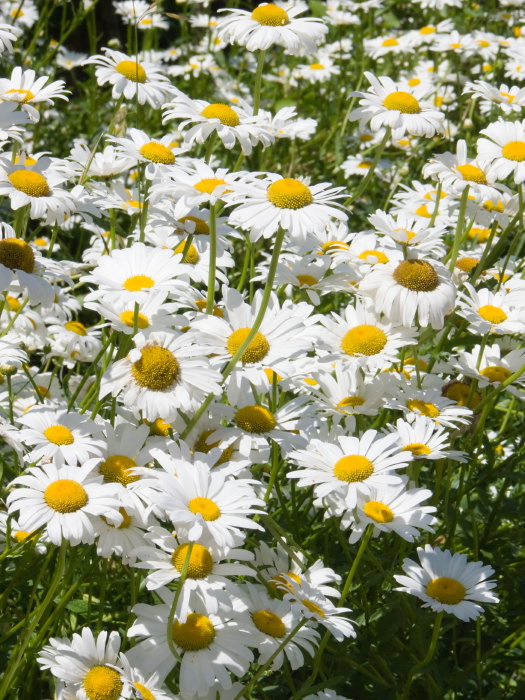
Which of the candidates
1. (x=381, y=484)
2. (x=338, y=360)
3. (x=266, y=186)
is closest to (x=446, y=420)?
(x=338, y=360)

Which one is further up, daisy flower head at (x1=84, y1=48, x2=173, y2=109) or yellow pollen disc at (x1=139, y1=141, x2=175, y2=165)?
daisy flower head at (x1=84, y1=48, x2=173, y2=109)

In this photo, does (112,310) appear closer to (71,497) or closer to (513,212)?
(71,497)

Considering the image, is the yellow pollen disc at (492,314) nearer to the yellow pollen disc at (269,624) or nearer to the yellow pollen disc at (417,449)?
the yellow pollen disc at (417,449)

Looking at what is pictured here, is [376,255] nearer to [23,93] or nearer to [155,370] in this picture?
[155,370]

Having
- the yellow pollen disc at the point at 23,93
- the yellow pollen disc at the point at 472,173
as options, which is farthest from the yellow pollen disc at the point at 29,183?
the yellow pollen disc at the point at 472,173

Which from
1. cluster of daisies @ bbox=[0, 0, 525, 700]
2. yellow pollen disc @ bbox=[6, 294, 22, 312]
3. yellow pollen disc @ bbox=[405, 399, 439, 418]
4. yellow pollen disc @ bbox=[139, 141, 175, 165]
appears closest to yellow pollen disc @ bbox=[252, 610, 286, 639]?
cluster of daisies @ bbox=[0, 0, 525, 700]

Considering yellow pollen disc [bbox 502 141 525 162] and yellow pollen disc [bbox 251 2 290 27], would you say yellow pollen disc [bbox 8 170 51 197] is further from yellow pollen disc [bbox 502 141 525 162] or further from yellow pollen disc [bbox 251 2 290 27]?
yellow pollen disc [bbox 502 141 525 162]
